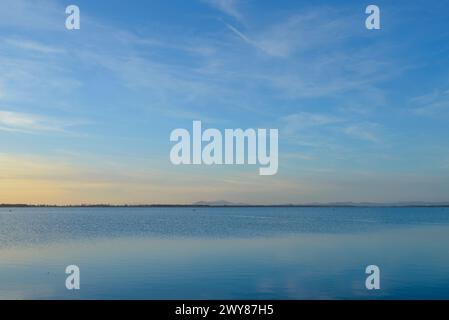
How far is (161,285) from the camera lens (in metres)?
19.4

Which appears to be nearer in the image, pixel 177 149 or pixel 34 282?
Result: pixel 177 149

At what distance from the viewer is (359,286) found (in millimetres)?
19516

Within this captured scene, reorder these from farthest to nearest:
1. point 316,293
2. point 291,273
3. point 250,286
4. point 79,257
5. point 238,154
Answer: point 79,257, point 291,273, point 250,286, point 316,293, point 238,154

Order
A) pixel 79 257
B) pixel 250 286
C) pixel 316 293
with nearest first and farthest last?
pixel 316 293, pixel 250 286, pixel 79 257

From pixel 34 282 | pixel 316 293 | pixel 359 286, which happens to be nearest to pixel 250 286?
pixel 316 293
